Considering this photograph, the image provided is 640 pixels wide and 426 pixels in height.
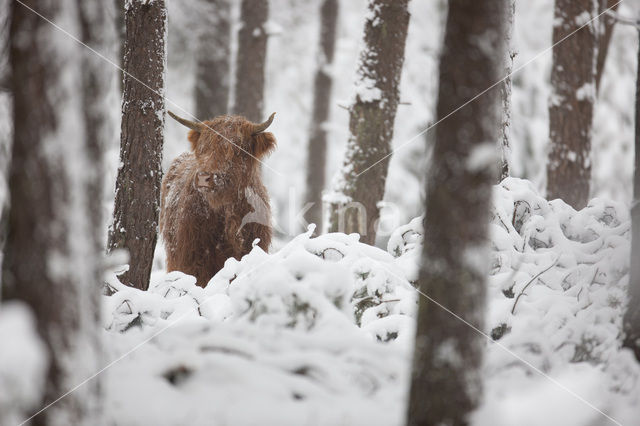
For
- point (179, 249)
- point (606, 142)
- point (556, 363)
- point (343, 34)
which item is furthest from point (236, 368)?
point (343, 34)

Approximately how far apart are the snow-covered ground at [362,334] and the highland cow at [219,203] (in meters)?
1.37

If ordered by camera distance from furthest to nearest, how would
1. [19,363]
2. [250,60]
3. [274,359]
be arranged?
[250,60], [274,359], [19,363]

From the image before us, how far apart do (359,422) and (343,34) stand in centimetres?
1921

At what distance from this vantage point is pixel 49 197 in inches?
85.9

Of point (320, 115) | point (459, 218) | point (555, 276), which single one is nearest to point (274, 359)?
point (459, 218)

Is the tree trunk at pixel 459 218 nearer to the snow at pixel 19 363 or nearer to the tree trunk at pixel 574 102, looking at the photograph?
the snow at pixel 19 363

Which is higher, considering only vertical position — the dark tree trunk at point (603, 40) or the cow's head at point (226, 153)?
the dark tree trunk at point (603, 40)

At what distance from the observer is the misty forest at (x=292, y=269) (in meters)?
2.21

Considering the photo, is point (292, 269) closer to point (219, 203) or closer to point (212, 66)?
point (219, 203)

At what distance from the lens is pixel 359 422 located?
8.58ft

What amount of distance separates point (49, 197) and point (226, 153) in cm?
406

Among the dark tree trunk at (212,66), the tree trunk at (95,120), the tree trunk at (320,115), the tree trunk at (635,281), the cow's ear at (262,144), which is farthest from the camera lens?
the tree trunk at (320,115)

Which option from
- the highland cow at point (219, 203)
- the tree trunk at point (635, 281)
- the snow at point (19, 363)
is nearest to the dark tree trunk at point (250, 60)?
the highland cow at point (219, 203)

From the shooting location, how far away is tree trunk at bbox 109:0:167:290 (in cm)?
500
